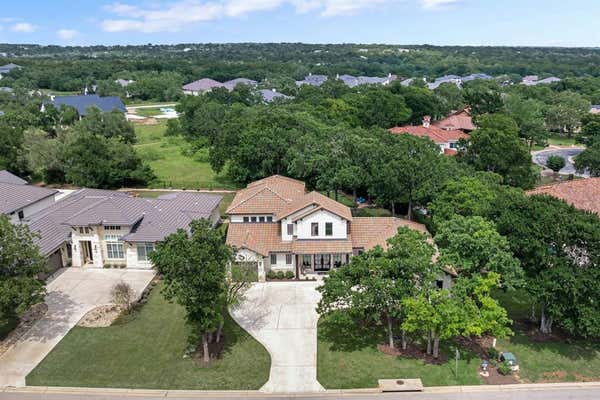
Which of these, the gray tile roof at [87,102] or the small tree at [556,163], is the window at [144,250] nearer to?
the small tree at [556,163]

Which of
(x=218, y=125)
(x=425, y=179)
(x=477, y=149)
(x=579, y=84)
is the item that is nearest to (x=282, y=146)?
(x=425, y=179)

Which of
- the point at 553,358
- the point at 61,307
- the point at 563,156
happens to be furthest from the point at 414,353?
the point at 563,156

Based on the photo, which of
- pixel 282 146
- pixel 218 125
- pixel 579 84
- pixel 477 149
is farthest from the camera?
pixel 579 84

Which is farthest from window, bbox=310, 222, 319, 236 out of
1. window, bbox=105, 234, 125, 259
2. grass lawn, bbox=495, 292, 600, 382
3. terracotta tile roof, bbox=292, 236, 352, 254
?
window, bbox=105, 234, 125, 259

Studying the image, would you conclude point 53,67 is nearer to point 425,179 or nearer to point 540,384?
point 425,179

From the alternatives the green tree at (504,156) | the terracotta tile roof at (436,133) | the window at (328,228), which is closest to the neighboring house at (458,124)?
the terracotta tile roof at (436,133)
